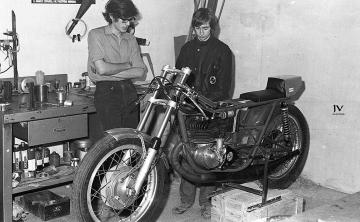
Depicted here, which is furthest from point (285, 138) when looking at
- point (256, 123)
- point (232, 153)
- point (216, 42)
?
point (216, 42)

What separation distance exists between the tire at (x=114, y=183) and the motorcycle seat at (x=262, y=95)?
88 centimetres

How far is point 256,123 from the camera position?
14.1ft

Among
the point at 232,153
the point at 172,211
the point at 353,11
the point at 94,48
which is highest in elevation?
the point at 353,11

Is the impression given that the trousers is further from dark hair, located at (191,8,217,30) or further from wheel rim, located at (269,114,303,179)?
wheel rim, located at (269,114,303,179)

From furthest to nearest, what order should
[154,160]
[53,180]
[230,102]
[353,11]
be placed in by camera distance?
[353,11]
[53,180]
[230,102]
[154,160]

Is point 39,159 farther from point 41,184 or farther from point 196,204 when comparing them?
point 196,204

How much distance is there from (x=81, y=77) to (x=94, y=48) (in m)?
0.83

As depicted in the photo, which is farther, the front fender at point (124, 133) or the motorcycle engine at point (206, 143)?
the motorcycle engine at point (206, 143)

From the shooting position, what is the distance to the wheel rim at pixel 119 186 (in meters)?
3.54

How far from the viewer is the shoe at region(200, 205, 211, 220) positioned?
4371 millimetres

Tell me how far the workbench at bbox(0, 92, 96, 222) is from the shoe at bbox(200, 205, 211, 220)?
1.15 metres

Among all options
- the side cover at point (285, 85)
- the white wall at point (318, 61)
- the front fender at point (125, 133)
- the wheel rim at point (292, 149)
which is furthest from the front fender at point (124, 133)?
Answer: the white wall at point (318, 61)

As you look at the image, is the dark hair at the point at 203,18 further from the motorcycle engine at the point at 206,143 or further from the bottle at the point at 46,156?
the bottle at the point at 46,156

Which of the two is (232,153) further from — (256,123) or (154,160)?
(154,160)
